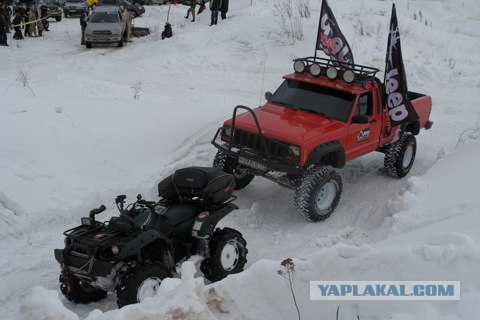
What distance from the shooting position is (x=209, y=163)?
9094mm

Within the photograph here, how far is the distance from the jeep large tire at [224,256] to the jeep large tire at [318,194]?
1521 millimetres

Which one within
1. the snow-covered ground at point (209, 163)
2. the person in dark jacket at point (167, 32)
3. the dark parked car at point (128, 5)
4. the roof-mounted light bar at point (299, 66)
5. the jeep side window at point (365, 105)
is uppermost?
the roof-mounted light bar at point (299, 66)

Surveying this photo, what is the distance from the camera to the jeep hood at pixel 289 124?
710cm

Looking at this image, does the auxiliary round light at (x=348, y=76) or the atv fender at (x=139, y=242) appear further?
the auxiliary round light at (x=348, y=76)

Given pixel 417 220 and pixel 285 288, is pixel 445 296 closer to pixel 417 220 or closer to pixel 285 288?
pixel 285 288

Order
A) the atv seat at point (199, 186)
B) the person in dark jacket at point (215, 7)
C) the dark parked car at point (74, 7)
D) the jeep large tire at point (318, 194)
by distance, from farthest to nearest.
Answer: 1. the dark parked car at point (74, 7)
2. the person in dark jacket at point (215, 7)
3. the jeep large tire at point (318, 194)
4. the atv seat at point (199, 186)

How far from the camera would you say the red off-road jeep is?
23.2ft

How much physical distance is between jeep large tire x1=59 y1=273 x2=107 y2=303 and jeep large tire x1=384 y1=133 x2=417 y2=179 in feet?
17.6

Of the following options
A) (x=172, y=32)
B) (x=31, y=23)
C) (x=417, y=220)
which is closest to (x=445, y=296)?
(x=417, y=220)

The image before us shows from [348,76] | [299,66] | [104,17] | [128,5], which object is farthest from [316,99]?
[128,5]

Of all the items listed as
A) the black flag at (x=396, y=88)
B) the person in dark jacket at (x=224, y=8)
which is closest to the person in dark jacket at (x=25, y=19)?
the person in dark jacket at (x=224, y=8)

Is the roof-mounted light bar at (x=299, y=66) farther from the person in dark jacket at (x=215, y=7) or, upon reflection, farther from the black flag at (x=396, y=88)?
the person in dark jacket at (x=215, y=7)

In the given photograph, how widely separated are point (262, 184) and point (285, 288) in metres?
4.72

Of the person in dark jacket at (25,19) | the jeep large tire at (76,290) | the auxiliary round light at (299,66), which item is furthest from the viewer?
the person in dark jacket at (25,19)
